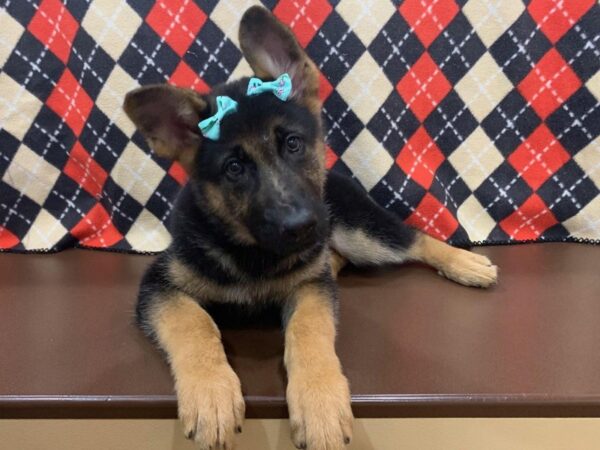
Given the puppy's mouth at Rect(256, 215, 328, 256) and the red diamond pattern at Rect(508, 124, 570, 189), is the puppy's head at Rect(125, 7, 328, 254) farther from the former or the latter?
the red diamond pattern at Rect(508, 124, 570, 189)

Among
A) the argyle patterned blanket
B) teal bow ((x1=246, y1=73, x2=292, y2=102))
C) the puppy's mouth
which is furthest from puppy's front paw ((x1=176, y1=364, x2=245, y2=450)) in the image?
the argyle patterned blanket

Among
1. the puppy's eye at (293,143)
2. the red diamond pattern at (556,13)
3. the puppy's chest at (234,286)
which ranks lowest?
the puppy's chest at (234,286)

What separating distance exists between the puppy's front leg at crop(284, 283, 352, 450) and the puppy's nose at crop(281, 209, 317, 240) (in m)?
0.25

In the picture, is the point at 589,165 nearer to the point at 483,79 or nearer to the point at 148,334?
the point at 483,79

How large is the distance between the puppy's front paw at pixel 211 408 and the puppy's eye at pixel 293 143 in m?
0.61

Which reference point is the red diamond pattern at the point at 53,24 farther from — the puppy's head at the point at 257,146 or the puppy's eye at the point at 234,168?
the puppy's eye at the point at 234,168

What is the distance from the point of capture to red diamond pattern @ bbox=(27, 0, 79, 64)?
2.04m

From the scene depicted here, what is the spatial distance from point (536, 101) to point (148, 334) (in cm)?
158

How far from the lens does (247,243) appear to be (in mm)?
1544

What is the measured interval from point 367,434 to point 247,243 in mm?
587

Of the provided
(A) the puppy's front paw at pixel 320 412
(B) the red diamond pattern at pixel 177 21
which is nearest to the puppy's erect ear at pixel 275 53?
(B) the red diamond pattern at pixel 177 21

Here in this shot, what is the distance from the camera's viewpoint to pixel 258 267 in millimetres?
1564

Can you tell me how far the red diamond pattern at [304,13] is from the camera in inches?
79.0

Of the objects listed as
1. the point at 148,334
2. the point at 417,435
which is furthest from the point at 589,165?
the point at 148,334
